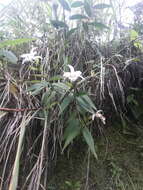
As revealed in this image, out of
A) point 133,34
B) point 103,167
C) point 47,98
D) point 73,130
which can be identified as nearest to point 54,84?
point 47,98

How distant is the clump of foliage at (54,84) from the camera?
596 millimetres

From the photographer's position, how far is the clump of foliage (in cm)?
60

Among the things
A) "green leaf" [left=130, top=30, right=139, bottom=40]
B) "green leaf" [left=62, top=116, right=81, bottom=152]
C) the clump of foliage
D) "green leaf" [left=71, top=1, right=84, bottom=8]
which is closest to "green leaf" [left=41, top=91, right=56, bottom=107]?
the clump of foliage

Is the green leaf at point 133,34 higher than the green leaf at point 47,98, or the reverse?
the green leaf at point 133,34

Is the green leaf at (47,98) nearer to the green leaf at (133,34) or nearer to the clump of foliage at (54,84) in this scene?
the clump of foliage at (54,84)

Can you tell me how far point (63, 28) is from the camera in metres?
0.96

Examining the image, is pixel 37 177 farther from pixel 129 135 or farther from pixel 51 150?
pixel 129 135

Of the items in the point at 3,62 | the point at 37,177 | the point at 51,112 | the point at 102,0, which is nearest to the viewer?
the point at 37,177

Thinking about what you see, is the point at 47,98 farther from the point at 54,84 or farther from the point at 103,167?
the point at 103,167

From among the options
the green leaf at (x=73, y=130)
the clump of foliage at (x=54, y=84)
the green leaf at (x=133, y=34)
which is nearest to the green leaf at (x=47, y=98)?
the clump of foliage at (x=54, y=84)

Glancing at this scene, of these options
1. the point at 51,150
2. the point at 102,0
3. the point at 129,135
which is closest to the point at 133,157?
the point at 129,135

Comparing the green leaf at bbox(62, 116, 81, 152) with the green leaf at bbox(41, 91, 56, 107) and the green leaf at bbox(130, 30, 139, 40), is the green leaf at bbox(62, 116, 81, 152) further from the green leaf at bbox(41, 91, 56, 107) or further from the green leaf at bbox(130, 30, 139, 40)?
the green leaf at bbox(130, 30, 139, 40)

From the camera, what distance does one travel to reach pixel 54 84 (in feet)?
2.00

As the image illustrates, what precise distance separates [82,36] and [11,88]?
503 mm
